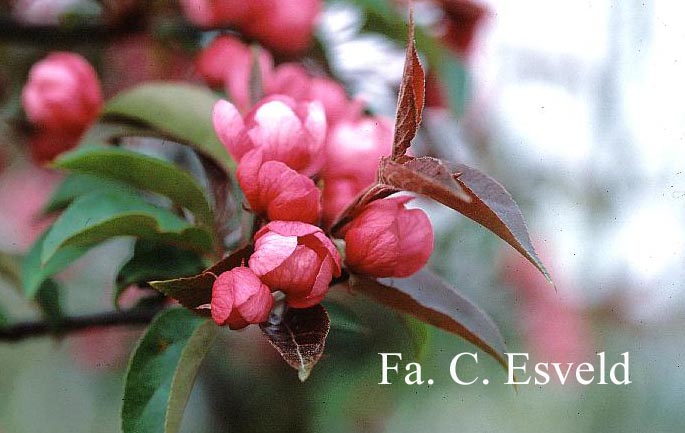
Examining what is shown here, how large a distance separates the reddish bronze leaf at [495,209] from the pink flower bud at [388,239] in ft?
0.18

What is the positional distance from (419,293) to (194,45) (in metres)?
0.54

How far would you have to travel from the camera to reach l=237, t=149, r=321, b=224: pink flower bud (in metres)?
0.48

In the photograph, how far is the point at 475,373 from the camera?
1.53 m

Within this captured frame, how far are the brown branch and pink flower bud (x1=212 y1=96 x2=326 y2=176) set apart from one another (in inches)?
9.6

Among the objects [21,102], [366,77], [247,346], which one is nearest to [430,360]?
[247,346]

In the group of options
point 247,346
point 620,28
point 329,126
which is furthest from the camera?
point 620,28

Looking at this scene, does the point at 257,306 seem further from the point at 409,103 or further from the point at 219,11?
the point at 219,11

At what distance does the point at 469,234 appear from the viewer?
4.18 feet

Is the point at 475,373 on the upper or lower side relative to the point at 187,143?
lower

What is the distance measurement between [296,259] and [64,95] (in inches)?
17.7

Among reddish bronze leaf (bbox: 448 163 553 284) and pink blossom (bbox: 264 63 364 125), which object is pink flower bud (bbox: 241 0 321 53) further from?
reddish bronze leaf (bbox: 448 163 553 284)

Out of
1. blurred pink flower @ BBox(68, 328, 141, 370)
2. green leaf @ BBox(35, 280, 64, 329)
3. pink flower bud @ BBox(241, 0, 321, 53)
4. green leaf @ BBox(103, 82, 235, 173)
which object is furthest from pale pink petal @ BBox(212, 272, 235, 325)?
blurred pink flower @ BBox(68, 328, 141, 370)

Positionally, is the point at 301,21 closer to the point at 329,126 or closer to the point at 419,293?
the point at 329,126

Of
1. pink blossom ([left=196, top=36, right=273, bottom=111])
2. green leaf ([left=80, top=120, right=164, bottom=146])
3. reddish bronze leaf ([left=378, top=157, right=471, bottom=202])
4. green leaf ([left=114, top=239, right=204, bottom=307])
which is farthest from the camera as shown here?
pink blossom ([left=196, top=36, right=273, bottom=111])
